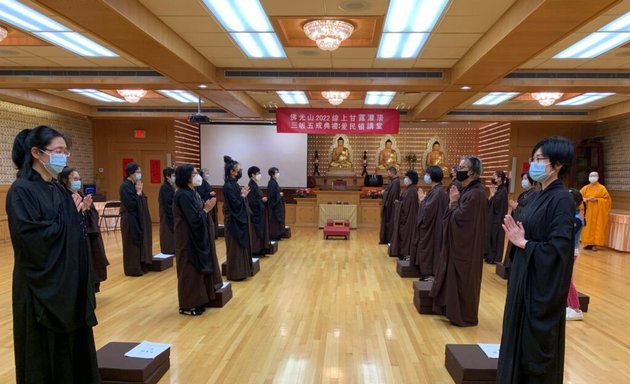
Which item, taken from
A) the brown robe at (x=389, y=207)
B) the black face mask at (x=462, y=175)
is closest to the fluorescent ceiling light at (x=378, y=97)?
the brown robe at (x=389, y=207)

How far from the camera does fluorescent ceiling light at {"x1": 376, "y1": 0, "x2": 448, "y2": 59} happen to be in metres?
3.81

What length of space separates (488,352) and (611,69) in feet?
18.0

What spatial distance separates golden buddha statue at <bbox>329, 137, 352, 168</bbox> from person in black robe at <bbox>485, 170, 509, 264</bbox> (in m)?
5.87

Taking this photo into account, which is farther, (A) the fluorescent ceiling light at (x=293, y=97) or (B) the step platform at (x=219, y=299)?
(A) the fluorescent ceiling light at (x=293, y=97)

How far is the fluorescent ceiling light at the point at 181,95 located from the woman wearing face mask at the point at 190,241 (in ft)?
15.7

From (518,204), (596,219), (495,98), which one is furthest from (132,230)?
(596,219)

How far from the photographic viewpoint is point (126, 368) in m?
2.48

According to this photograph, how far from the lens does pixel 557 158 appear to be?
1.95 m

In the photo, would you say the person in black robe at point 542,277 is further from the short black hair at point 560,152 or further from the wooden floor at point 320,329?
the wooden floor at point 320,329

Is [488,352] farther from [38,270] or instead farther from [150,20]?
[150,20]

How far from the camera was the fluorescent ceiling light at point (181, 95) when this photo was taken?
800 centimetres

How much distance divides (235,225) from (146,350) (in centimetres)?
244

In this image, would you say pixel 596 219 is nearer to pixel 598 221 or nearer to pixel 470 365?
pixel 598 221

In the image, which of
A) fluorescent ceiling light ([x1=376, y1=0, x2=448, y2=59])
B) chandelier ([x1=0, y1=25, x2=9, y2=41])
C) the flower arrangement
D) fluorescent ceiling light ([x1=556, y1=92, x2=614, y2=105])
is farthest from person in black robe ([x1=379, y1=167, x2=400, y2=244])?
chandelier ([x1=0, y1=25, x2=9, y2=41])
